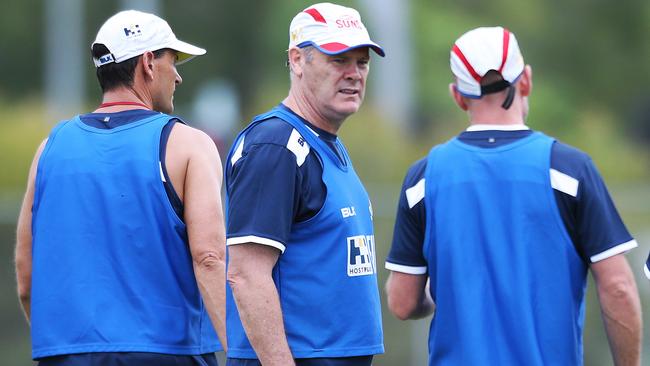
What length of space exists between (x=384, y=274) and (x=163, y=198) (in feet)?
22.2

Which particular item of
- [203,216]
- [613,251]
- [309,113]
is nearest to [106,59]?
[203,216]

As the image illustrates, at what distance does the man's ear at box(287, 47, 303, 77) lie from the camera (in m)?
4.95

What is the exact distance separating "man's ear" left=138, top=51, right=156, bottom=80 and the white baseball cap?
2 cm

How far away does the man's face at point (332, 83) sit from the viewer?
4.88 m

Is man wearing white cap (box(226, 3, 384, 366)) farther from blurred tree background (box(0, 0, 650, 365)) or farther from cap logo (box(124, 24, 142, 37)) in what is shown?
blurred tree background (box(0, 0, 650, 365))

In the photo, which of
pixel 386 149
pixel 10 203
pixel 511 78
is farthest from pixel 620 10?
pixel 511 78

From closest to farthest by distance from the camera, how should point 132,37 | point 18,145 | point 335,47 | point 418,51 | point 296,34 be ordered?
1. point 335,47
2. point 296,34
3. point 132,37
4. point 18,145
5. point 418,51

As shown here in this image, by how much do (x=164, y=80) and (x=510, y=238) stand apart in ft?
5.28

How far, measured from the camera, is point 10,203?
12.9m

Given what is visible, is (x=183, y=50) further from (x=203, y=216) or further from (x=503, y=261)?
(x=503, y=261)

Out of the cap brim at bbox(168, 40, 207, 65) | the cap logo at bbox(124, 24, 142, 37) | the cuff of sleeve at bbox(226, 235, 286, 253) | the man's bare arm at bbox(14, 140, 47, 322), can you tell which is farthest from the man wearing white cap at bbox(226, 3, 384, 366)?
the man's bare arm at bbox(14, 140, 47, 322)

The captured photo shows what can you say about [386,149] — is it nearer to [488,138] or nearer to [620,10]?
[488,138]

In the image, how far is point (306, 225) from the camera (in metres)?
4.71

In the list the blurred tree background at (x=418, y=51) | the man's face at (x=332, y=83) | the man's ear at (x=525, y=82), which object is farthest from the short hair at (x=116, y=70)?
the blurred tree background at (x=418, y=51)
